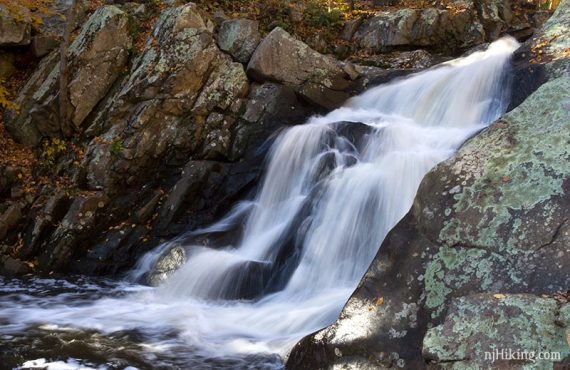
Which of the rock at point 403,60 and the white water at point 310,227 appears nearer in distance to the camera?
the white water at point 310,227

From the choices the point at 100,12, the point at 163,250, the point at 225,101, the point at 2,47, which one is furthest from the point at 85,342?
the point at 2,47

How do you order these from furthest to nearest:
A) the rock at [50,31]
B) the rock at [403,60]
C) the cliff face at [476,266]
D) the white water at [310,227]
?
the rock at [50,31]
the rock at [403,60]
the white water at [310,227]
the cliff face at [476,266]

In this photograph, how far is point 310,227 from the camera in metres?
7.34

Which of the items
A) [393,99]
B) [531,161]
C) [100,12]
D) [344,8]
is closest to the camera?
[531,161]

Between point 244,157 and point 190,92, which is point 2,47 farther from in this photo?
point 244,157

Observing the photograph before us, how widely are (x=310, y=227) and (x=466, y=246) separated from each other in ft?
11.8

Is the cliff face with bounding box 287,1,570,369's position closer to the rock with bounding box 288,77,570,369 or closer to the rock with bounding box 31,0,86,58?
the rock with bounding box 288,77,570,369

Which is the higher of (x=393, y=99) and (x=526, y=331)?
(x=393, y=99)

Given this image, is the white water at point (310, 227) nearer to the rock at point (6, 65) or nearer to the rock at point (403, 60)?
the rock at point (403, 60)

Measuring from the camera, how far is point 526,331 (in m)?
3.03

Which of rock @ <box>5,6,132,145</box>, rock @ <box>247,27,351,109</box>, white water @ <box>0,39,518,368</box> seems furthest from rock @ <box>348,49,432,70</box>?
rock @ <box>5,6,132,145</box>

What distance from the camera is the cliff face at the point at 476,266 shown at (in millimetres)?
3133

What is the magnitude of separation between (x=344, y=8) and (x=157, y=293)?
9784mm

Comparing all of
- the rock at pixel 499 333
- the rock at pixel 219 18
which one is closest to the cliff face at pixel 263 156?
the rock at pixel 499 333
